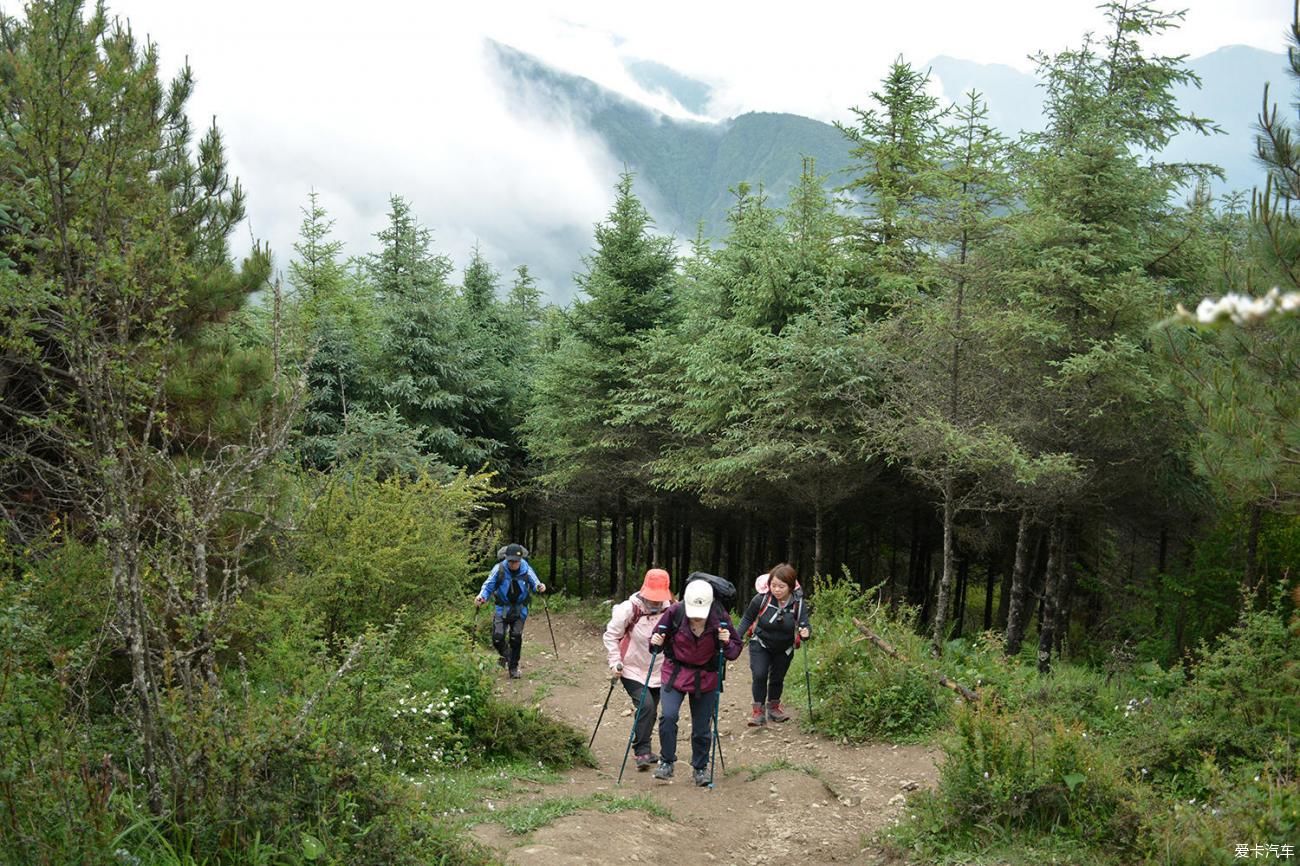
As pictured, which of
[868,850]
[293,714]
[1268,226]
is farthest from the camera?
[1268,226]

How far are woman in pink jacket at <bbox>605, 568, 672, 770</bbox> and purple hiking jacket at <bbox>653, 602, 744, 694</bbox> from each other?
0.37 m

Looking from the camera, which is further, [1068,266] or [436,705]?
[1068,266]

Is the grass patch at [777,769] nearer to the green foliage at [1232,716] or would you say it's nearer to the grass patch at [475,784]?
the grass patch at [475,784]

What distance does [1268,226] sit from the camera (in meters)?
7.10

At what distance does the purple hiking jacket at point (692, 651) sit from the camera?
8.15 metres

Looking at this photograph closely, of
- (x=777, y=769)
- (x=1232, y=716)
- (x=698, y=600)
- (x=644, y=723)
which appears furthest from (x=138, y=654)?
(x=1232, y=716)

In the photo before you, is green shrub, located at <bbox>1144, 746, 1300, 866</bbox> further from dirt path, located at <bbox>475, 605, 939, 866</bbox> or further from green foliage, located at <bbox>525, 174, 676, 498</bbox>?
green foliage, located at <bbox>525, 174, 676, 498</bbox>

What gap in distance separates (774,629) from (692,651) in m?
1.98

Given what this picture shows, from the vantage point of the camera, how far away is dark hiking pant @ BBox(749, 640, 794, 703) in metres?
10.2

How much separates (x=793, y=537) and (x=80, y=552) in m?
14.9

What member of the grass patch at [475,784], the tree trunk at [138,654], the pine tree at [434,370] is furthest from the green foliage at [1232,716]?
the pine tree at [434,370]

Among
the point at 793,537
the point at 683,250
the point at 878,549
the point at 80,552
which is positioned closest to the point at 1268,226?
the point at 80,552

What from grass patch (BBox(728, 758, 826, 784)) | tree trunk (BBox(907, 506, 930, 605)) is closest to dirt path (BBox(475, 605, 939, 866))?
grass patch (BBox(728, 758, 826, 784))

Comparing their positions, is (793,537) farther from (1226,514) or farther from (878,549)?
(1226,514)
